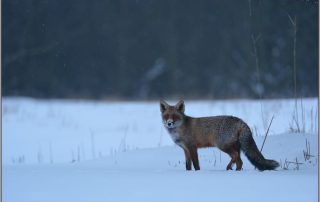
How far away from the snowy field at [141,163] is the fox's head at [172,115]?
612 millimetres

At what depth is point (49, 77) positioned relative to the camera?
3288 centimetres

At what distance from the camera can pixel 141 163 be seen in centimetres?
780

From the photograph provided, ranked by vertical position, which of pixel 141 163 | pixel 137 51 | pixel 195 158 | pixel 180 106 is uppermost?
pixel 137 51

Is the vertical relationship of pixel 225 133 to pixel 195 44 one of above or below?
below

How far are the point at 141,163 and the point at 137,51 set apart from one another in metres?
27.2

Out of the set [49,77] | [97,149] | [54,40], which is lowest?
[97,149]

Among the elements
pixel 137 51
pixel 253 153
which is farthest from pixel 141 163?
pixel 137 51

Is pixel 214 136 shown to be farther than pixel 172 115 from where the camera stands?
No

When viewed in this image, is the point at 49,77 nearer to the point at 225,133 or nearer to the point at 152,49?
the point at 152,49

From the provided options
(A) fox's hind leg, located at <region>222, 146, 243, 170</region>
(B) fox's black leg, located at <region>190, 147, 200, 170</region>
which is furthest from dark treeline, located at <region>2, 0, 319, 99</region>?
(A) fox's hind leg, located at <region>222, 146, 243, 170</region>

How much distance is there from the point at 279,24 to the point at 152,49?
8956mm

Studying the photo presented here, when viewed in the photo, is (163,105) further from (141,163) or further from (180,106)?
(141,163)

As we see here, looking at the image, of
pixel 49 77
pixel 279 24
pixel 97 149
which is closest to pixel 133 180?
pixel 97 149

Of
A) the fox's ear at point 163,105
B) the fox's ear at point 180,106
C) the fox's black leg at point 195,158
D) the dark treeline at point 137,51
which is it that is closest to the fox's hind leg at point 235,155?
the fox's black leg at point 195,158
